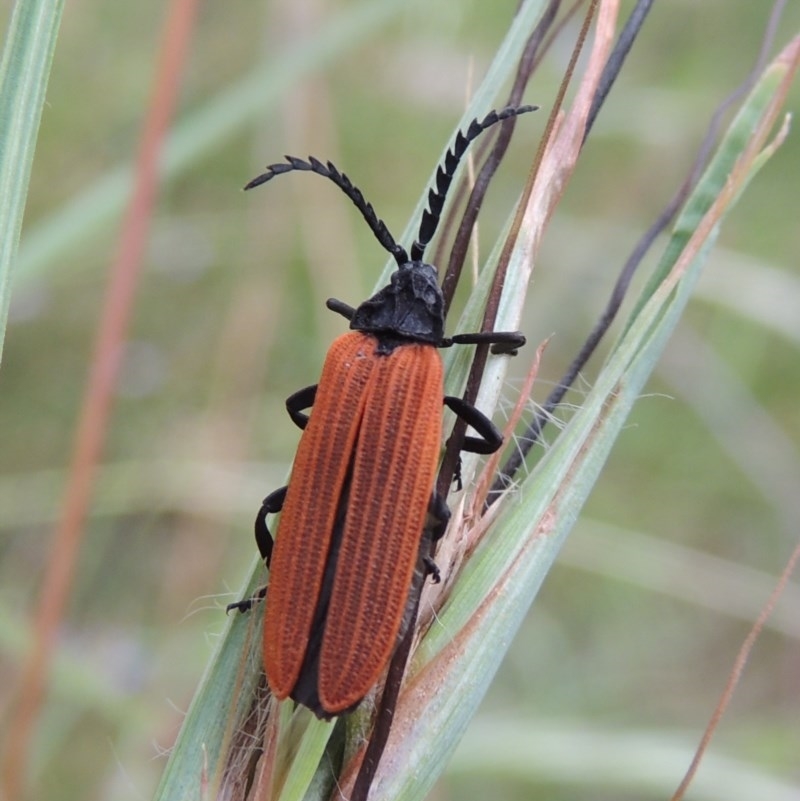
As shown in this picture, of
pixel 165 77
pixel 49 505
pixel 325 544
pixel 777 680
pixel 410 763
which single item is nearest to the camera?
pixel 410 763

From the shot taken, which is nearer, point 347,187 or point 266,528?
point 266,528

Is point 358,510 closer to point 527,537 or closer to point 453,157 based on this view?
point 527,537

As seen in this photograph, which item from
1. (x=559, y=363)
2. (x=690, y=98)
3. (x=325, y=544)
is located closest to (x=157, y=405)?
(x=559, y=363)

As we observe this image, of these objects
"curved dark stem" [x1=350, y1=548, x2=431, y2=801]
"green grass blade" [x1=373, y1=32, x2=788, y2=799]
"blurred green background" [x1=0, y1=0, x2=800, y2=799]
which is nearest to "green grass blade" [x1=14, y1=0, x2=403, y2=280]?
"blurred green background" [x1=0, y1=0, x2=800, y2=799]

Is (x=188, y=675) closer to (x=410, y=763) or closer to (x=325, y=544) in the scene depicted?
(x=325, y=544)

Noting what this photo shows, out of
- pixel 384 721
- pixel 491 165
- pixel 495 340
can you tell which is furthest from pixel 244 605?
pixel 491 165

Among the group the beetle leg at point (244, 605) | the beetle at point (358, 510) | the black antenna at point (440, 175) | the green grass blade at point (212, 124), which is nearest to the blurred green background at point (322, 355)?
the green grass blade at point (212, 124)

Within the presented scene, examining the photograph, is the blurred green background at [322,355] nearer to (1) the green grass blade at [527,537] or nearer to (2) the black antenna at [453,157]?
(2) the black antenna at [453,157]

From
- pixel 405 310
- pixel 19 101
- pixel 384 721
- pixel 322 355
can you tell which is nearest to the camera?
pixel 19 101
